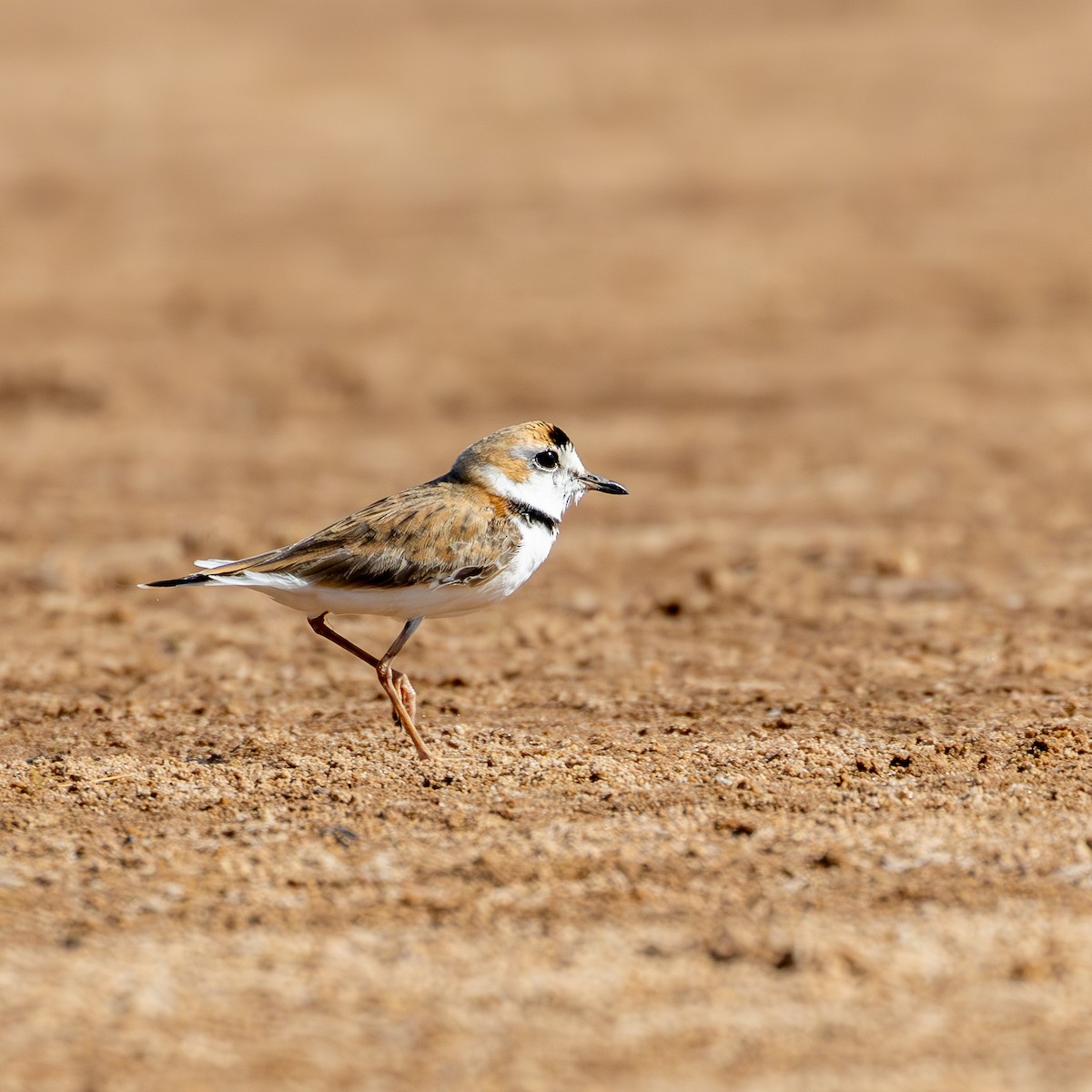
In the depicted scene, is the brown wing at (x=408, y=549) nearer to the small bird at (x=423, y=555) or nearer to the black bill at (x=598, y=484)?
the small bird at (x=423, y=555)

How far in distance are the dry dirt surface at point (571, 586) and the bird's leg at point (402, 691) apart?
17cm

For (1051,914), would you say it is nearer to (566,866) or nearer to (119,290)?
(566,866)

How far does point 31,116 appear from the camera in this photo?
71.5 feet

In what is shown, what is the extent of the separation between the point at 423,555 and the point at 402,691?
66cm

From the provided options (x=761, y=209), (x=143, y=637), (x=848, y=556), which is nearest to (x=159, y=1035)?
(x=143, y=637)

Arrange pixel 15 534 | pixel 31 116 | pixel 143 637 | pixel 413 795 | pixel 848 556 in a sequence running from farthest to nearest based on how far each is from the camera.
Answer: pixel 31 116
pixel 15 534
pixel 848 556
pixel 143 637
pixel 413 795

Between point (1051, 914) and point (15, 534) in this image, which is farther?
point (15, 534)

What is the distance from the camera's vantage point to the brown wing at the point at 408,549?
227 inches

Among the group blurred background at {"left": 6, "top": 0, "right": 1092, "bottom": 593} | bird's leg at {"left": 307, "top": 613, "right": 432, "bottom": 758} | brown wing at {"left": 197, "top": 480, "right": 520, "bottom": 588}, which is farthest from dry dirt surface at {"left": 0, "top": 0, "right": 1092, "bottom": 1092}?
brown wing at {"left": 197, "top": 480, "right": 520, "bottom": 588}

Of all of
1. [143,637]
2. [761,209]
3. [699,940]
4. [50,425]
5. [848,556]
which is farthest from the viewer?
[761,209]

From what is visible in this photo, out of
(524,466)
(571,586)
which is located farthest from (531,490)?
(571,586)

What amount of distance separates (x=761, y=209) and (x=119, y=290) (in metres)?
7.22

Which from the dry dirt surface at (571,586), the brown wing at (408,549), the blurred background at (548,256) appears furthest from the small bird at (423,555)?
the blurred background at (548,256)

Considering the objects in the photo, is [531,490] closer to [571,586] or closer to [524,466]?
[524,466]
